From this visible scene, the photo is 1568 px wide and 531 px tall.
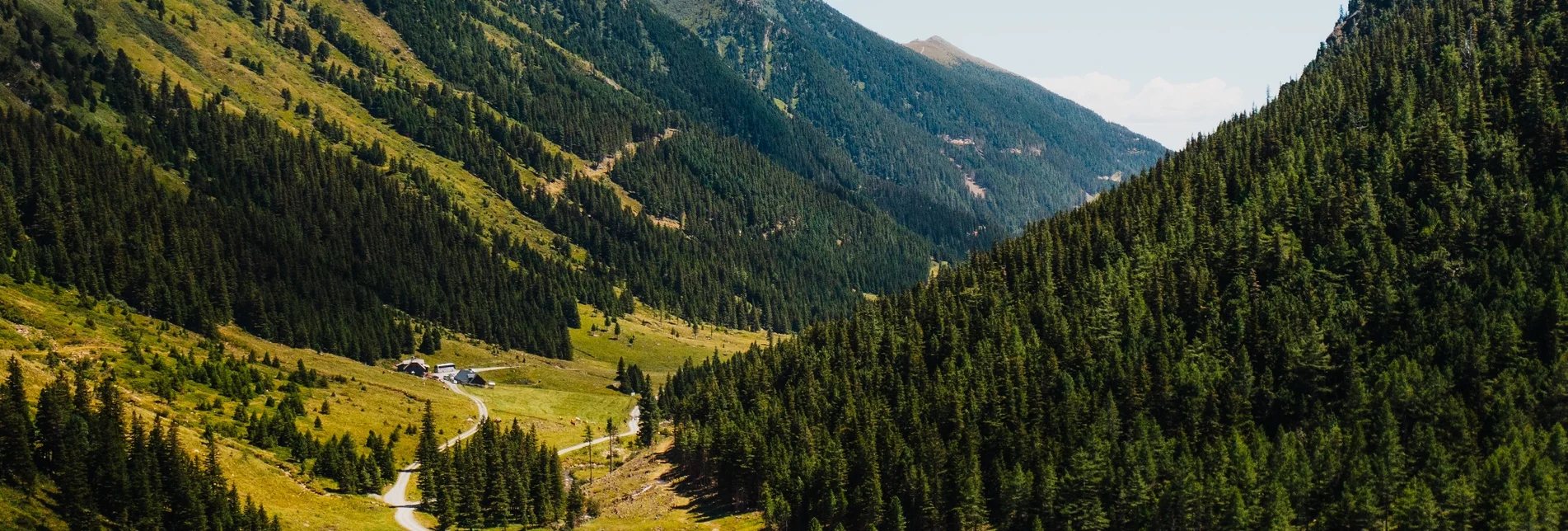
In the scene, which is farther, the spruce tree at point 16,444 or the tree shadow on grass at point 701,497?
the tree shadow on grass at point 701,497

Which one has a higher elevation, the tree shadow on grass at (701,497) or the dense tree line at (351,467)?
the tree shadow on grass at (701,497)

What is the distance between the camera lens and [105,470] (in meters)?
107

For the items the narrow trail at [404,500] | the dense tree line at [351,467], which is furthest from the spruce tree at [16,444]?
the dense tree line at [351,467]

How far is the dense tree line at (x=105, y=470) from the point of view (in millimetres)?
102062

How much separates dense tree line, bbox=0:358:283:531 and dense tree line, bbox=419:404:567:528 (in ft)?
71.8

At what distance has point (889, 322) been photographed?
188375mm

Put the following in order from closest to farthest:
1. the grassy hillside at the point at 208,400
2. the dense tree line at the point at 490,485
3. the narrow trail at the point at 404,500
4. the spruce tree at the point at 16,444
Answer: the spruce tree at the point at 16,444
the grassy hillside at the point at 208,400
the narrow trail at the point at 404,500
the dense tree line at the point at 490,485

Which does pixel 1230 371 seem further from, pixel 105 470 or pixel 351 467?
pixel 105 470

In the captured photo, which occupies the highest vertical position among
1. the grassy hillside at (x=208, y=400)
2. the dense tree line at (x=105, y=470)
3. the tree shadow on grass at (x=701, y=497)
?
the tree shadow on grass at (x=701, y=497)

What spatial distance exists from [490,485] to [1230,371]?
93.2m

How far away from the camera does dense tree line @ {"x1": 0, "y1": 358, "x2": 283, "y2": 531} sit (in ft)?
335

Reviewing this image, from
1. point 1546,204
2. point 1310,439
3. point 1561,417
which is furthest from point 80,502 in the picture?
point 1546,204

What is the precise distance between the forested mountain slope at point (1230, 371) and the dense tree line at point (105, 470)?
5968cm

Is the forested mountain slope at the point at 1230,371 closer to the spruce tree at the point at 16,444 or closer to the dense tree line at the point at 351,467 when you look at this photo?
the dense tree line at the point at 351,467
